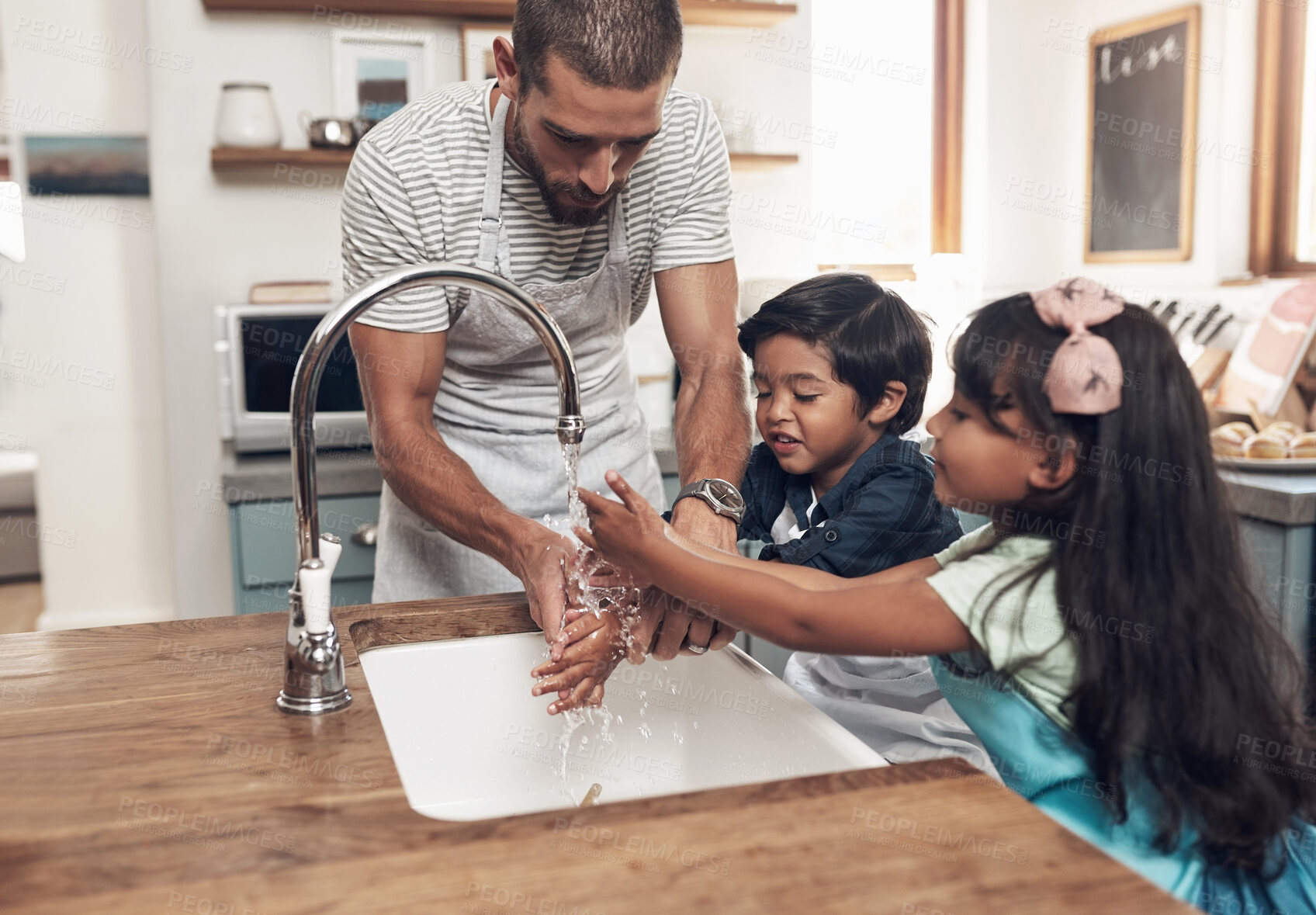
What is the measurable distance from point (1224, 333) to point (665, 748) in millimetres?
1899

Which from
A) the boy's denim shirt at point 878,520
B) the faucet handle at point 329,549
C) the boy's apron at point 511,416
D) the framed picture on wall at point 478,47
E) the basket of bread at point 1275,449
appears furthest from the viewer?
the framed picture on wall at point 478,47

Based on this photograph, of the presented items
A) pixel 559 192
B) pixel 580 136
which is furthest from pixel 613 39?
pixel 559 192

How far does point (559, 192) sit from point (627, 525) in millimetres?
505

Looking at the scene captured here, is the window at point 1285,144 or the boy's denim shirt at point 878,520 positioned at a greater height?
the window at point 1285,144

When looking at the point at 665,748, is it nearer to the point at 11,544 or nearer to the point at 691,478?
the point at 691,478

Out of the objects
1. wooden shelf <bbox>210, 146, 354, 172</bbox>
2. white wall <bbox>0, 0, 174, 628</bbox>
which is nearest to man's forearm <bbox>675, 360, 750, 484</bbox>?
wooden shelf <bbox>210, 146, 354, 172</bbox>

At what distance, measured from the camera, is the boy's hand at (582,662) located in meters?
1.06

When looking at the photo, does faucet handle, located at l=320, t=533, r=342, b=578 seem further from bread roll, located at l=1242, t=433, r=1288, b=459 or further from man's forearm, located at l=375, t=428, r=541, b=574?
bread roll, located at l=1242, t=433, r=1288, b=459

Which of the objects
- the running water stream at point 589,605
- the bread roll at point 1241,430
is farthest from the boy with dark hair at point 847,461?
the bread roll at point 1241,430

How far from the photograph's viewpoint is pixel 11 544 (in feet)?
15.3

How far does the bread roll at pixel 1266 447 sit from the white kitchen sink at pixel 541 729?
4.08ft

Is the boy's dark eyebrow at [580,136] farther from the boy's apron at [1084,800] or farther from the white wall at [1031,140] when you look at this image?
the white wall at [1031,140]

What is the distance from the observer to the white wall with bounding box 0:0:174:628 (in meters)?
2.91

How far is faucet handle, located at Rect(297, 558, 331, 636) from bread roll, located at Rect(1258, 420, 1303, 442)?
1.72m
